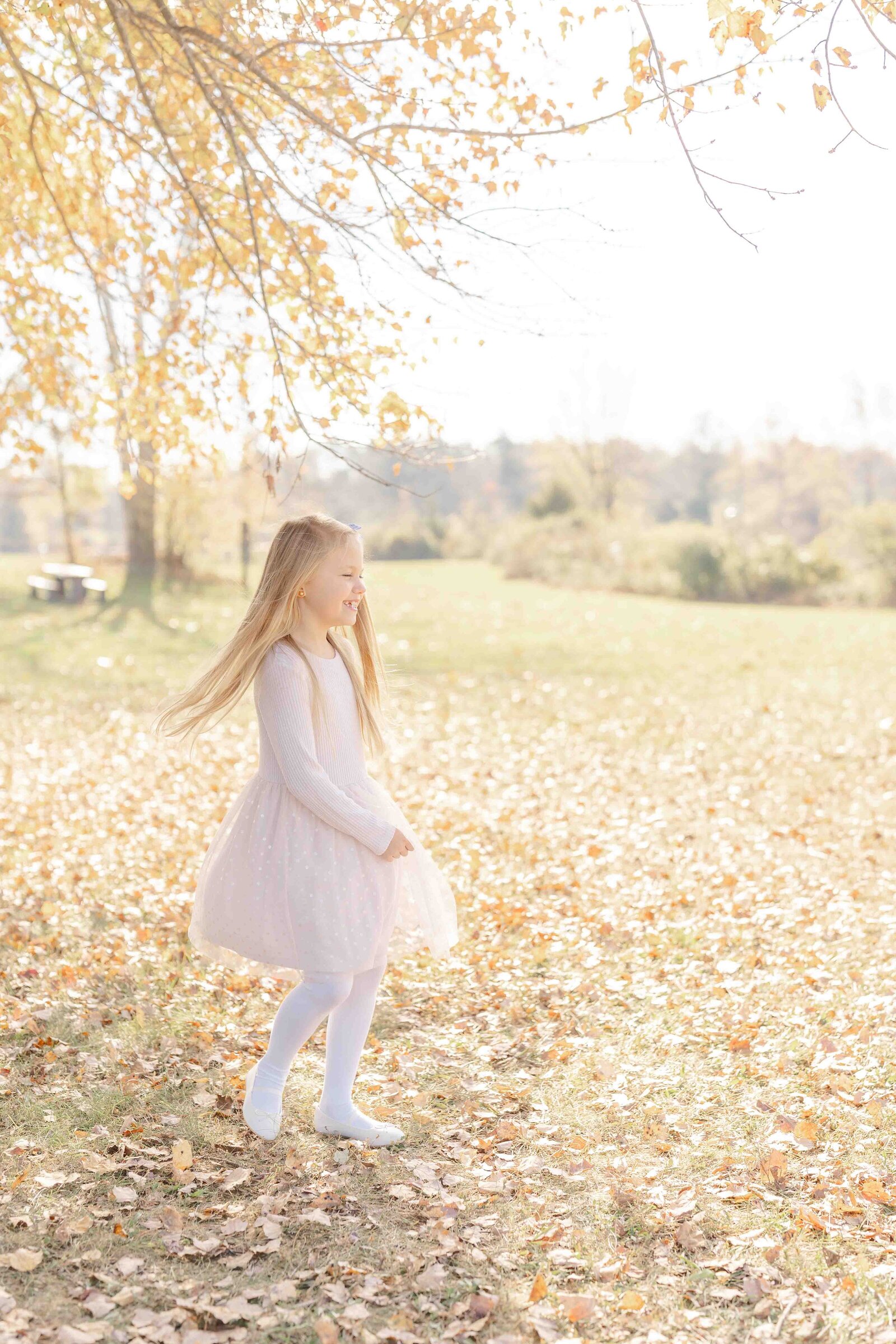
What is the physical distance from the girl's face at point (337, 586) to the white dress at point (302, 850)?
134mm

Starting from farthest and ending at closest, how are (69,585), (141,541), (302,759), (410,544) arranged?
(410,544)
(141,541)
(69,585)
(302,759)

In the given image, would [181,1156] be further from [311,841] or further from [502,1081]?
[502,1081]

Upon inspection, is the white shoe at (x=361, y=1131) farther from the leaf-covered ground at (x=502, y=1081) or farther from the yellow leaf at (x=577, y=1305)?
the yellow leaf at (x=577, y=1305)

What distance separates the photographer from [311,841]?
10.7ft

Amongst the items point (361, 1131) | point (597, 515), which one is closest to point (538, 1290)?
point (361, 1131)

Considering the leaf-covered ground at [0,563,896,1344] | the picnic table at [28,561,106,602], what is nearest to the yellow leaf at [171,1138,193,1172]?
the leaf-covered ground at [0,563,896,1344]

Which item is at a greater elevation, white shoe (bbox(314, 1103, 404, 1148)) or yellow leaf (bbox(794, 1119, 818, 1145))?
white shoe (bbox(314, 1103, 404, 1148))

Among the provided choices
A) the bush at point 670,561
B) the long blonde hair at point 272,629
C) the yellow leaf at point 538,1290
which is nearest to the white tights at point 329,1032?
the long blonde hair at point 272,629

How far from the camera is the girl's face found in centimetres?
336

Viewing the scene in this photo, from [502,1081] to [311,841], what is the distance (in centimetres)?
139

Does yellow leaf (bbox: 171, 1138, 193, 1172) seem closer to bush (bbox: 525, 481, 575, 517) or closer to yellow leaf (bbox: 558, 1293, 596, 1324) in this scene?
yellow leaf (bbox: 558, 1293, 596, 1324)

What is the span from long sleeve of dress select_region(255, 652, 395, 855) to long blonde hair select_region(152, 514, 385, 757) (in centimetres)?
8

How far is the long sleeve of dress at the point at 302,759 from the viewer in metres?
3.20

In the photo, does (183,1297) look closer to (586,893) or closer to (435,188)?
(586,893)
